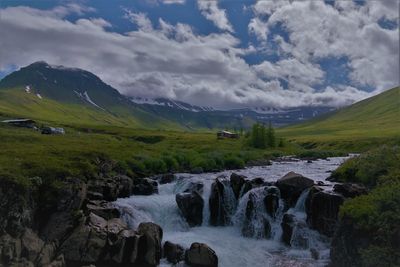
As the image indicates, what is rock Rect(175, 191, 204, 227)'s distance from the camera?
56.1 m

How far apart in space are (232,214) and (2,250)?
104 feet

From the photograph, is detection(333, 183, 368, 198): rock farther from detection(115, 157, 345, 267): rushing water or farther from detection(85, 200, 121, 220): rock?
detection(85, 200, 121, 220): rock

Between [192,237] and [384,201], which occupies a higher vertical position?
[384,201]

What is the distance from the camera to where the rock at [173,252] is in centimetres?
4291

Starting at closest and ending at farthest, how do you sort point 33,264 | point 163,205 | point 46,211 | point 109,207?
1. point 33,264
2. point 46,211
3. point 109,207
4. point 163,205

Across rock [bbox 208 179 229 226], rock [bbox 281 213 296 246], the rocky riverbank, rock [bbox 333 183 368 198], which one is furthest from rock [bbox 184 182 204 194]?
rock [bbox 333 183 368 198]

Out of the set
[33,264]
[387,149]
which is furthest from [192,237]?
[387,149]

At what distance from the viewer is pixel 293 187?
188ft

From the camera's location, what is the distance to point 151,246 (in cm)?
4266

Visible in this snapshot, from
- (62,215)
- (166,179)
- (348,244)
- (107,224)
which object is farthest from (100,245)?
(166,179)

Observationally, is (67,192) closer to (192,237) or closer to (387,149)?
(192,237)

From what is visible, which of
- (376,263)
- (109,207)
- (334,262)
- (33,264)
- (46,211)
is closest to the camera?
(376,263)

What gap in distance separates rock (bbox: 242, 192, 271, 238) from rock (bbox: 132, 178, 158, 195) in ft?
52.4

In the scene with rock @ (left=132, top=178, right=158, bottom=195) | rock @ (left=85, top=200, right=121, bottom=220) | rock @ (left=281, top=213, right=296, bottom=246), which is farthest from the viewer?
rock @ (left=132, top=178, right=158, bottom=195)
